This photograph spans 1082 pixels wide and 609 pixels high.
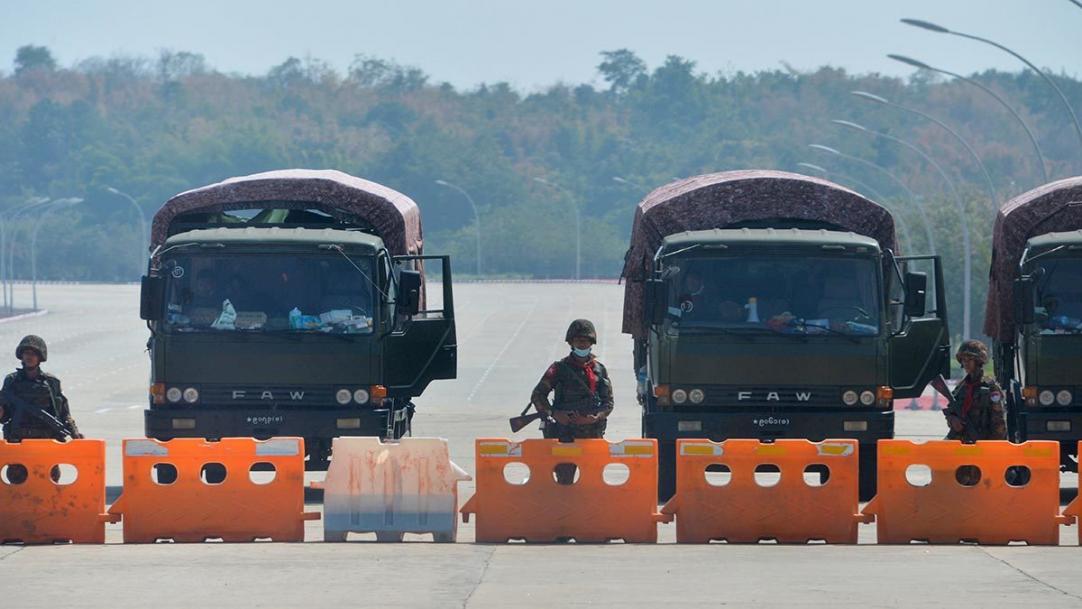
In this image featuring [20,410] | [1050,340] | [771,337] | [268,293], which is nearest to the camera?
[20,410]

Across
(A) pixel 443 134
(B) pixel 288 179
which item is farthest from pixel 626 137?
(B) pixel 288 179

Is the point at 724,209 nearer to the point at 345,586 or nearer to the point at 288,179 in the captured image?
the point at 288,179

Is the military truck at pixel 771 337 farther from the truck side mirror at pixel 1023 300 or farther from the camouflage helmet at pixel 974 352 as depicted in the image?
the camouflage helmet at pixel 974 352

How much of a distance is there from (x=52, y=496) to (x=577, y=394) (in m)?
4.42

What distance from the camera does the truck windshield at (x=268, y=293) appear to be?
18984 millimetres

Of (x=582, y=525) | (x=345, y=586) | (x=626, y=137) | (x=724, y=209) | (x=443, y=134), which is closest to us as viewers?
(x=345, y=586)

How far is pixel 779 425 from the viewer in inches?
729

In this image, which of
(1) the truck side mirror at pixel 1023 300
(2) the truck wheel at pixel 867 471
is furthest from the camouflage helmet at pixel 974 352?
(1) the truck side mirror at pixel 1023 300

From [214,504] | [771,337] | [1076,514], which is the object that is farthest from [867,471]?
[214,504]

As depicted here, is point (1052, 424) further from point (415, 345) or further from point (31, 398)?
point (31, 398)

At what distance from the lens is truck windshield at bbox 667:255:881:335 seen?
18422mm

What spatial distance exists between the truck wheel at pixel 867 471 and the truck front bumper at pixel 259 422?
187 inches

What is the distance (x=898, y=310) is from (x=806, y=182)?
1.72m

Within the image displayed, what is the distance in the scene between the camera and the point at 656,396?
1855 cm
